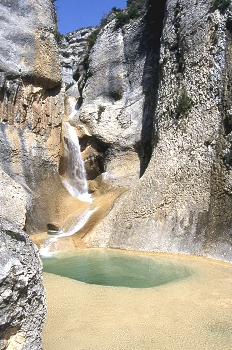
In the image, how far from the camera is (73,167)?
→ 2091 cm

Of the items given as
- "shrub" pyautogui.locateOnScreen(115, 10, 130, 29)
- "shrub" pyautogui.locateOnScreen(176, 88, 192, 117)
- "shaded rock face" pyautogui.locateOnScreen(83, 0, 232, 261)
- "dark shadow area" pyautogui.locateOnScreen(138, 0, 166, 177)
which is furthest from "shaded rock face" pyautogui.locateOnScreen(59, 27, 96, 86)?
"shrub" pyautogui.locateOnScreen(176, 88, 192, 117)

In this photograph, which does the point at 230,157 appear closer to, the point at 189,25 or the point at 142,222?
the point at 142,222

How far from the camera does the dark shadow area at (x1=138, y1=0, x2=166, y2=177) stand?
799 inches

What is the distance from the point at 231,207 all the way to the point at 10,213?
8230mm

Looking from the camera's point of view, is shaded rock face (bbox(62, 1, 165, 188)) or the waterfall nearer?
the waterfall

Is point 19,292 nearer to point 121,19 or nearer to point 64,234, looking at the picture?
point 64,234

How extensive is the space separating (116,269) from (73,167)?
36.4 ft

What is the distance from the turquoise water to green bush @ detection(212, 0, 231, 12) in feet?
33.0

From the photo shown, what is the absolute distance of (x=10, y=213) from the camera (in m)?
14.4

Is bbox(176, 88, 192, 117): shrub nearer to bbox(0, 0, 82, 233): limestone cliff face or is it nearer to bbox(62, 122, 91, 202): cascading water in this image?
bbox(0, 0, 82, 233): limestone cliff face

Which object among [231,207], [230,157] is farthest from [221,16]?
[231,207]

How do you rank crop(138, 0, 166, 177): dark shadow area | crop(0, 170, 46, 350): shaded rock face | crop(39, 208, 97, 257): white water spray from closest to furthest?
crop(0, 170, 46, 350): shaded rock face → crop(39, 208, 97, 257): white water spray → crop(138, 0, 166, 177): dark shadow area

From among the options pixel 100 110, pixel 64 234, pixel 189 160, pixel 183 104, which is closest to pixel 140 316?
pixel 189 160

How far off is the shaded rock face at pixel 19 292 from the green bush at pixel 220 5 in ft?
44.2
